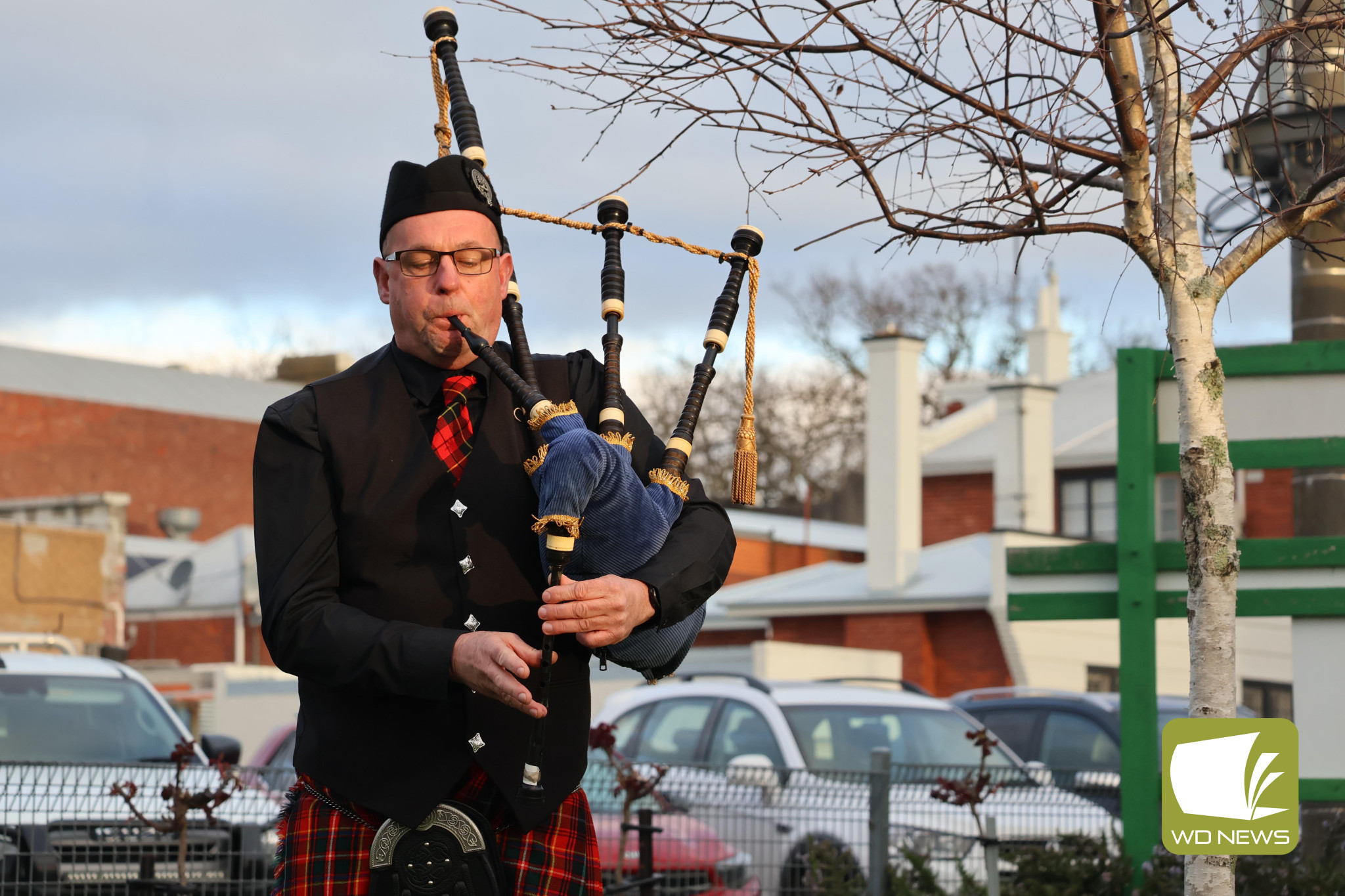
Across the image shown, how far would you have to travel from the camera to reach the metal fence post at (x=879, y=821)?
25.6ft

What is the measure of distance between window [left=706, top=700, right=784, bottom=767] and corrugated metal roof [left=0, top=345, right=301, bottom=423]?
35.8 m

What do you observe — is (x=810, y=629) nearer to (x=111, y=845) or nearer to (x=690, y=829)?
(x=690, y=829)

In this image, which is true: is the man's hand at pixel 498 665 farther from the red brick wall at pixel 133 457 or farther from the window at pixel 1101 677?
the red brick wall at pixel 133 457

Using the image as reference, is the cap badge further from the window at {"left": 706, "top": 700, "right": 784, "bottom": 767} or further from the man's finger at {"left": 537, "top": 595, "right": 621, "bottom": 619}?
the window at {"left": 706, "top": 700, "right": 784, "bottom": 767}

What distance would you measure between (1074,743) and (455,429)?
9566mm

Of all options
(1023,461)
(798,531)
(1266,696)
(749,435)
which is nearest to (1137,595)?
(749,435)

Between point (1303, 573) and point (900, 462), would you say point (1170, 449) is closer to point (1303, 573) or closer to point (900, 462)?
point (1303, 573)

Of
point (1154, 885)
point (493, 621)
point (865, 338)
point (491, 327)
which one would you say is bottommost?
point (1154, 885)

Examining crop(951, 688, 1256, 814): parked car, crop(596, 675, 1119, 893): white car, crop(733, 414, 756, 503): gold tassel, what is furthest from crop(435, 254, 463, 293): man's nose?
crop(951, 688, 1256, 814): parked car

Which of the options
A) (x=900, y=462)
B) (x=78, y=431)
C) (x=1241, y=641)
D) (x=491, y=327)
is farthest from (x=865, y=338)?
(x=78, y=431)

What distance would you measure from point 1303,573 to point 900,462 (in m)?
17.6

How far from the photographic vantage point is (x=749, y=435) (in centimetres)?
376

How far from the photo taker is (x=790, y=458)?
147 ft

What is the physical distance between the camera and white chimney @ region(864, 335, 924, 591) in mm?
24078
